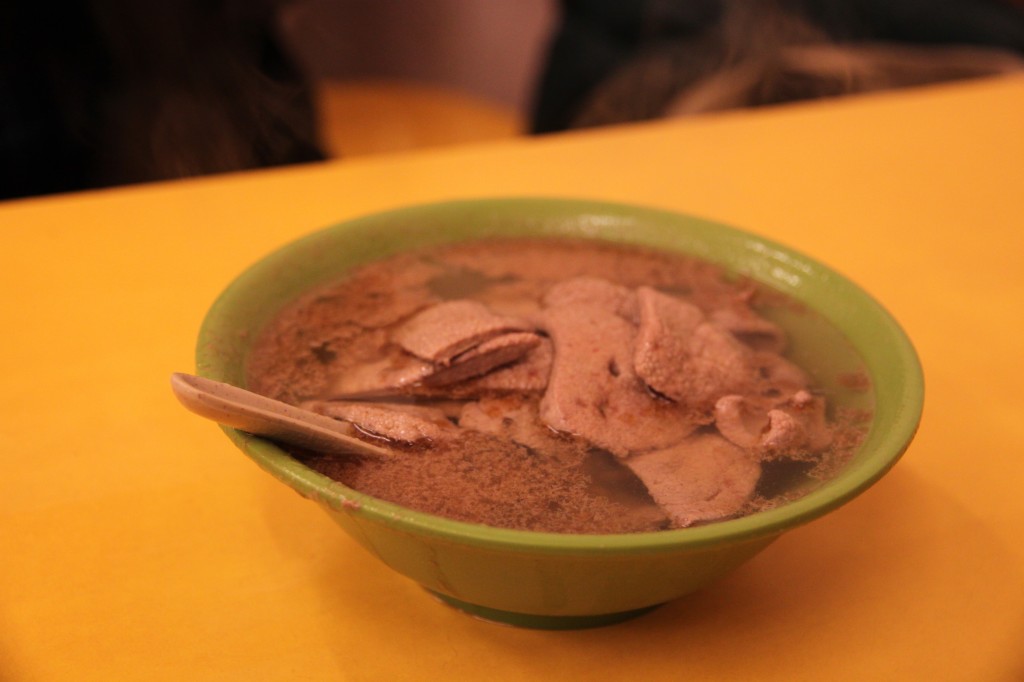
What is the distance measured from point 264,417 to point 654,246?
2.04 ft

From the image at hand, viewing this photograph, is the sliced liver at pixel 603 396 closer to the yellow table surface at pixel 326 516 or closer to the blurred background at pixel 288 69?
the yellow table surface at pixel 326 516

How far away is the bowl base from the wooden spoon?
16 cm

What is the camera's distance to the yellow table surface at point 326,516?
0.83 meters

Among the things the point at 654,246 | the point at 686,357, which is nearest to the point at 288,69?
the point at 654,246

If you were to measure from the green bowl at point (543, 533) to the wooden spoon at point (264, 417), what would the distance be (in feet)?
0.07

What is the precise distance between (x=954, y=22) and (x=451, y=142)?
2.15m

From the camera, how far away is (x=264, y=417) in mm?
724

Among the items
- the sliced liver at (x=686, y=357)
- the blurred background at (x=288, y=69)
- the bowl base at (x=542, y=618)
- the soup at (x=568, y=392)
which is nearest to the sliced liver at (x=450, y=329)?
the soup at (x=568, y=392)

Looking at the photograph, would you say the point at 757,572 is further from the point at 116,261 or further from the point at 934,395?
the point at 116,261

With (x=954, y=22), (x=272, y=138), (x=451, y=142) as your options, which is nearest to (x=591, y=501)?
(x=272, y=138)

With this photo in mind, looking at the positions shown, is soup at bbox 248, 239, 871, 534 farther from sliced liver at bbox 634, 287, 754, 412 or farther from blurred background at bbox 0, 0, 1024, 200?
blurred background at bbox 0, 0, 1024, 200

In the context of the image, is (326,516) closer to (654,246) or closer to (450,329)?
(450,329)

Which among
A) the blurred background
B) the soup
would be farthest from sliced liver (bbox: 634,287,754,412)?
the blurred background

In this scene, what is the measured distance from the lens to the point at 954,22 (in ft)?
9.20
